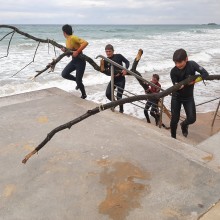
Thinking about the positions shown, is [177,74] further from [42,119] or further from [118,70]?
[42,119]

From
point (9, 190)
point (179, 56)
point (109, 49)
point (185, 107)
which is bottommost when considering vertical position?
point (9, 190)

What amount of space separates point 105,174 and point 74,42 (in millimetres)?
3018

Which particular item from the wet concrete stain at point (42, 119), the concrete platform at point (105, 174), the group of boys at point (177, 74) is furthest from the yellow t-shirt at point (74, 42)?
the concrete platform at point (105, 174)

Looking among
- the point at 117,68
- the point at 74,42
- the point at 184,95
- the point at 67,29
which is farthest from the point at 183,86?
the point at 67,29

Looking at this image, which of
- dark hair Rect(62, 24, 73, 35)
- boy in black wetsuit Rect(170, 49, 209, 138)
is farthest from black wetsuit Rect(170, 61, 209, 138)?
dark hair Rect(62, 24, 73, 35)

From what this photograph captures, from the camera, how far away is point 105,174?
3.03 m

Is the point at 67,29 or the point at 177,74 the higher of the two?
the point at 67,29

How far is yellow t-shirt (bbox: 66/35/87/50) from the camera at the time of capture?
17.2 ft

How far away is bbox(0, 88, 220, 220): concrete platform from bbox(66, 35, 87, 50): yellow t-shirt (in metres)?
1.65

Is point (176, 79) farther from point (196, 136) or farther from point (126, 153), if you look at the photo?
point (196, 136)

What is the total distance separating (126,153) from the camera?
11.2ft

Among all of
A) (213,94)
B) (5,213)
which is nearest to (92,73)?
(213,94)

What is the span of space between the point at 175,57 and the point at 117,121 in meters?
1.32

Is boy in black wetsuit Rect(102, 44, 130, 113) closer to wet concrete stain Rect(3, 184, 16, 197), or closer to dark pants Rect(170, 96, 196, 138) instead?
dark pants Rect(170, 96, 196, 138)
